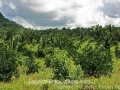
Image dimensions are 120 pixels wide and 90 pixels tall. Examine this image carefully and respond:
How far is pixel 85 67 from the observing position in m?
22.9

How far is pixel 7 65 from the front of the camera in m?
21.1

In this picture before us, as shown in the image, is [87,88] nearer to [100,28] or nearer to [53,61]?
[53,61]

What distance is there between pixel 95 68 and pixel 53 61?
609 centimetres

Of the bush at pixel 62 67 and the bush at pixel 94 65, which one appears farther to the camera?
the bush at pixel 94 65

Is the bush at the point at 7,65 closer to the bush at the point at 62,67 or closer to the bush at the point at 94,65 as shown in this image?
the bush at the point at 62,67

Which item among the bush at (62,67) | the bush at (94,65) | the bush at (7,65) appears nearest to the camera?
the bush at (62,67)

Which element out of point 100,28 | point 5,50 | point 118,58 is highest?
point 100,28

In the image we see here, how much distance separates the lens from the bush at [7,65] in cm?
2103

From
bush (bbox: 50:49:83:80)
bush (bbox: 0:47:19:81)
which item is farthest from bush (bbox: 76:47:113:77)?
bush (bbox: 0:47:19:81)

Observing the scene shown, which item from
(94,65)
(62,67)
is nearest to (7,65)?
(62,67)

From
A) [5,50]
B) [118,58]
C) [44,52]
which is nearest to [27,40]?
[44,52]

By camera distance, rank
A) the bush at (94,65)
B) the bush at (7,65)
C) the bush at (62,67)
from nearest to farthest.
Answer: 1. the bush at (62,67)
2. the bush at (7,65)
3. the bush at (94,65)

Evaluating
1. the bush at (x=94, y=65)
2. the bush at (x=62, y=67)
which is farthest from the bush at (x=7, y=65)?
the bush at (x=94, y=65)

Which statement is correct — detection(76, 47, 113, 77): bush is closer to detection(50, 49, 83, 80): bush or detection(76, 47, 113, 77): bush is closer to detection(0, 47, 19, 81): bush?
detection(50, 49, 83, 80): bush
